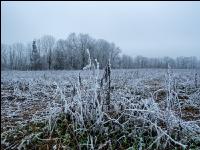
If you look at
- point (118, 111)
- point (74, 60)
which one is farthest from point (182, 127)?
point (74, 60)

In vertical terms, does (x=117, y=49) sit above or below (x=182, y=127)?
above

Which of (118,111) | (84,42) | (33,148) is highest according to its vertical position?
(84,42)

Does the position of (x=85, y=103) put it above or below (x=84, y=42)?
below

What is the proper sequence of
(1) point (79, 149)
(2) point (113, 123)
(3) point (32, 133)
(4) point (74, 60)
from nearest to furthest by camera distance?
(1) point (79, 149), (3) point (32, 133), (2) point (113, 123), (4) point (74, 60)

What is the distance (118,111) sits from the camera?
5.07m

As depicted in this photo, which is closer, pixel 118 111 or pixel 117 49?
pixel 118 111

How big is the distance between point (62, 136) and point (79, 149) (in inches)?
18.6

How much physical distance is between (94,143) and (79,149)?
26 cm

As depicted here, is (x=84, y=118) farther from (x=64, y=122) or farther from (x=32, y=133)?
(x=32, y=133)

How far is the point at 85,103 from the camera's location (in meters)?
5.00

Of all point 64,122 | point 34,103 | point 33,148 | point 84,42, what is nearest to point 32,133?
point 33,148

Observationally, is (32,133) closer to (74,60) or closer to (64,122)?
(64,122)

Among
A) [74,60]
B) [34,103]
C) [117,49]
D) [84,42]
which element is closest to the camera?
[34,103]

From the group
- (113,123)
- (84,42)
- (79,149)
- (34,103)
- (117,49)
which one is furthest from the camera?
(117,49)
